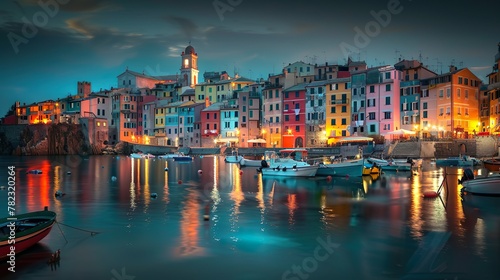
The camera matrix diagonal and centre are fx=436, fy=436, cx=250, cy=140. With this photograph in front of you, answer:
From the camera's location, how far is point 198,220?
2014 centimetres

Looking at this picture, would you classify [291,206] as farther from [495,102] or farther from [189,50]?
[189,50]

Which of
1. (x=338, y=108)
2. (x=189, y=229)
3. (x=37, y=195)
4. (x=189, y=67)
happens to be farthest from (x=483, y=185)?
(x=189, y=67)

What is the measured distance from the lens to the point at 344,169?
132 ft

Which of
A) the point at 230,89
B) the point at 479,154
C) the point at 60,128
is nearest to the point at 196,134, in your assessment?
the point at 230,89

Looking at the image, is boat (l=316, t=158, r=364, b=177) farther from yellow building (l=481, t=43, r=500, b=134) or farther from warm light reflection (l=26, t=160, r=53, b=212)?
yellow building (l=481, t=43, r=500, b=134)

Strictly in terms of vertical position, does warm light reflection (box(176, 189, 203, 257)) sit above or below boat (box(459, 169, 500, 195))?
below

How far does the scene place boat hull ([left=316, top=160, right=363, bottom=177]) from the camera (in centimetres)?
3994

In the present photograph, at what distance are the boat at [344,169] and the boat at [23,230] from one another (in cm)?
2928

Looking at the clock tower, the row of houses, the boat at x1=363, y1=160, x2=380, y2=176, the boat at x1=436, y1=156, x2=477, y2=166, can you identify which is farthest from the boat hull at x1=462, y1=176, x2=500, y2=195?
the clock tower

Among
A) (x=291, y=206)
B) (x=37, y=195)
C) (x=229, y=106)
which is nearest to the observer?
(x=291, y=206)

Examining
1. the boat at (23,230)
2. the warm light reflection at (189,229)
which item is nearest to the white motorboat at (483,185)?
the warm light reflection at (189,229)

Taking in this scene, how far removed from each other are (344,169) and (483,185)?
14.8 m

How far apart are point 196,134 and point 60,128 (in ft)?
112

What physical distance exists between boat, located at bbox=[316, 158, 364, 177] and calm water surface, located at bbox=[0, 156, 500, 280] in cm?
989
